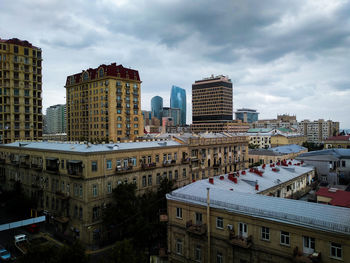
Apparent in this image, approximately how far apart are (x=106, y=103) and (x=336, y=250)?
86.2m

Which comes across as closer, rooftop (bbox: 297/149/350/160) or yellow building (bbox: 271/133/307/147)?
rooftop (bbox: 297/149/350/160)

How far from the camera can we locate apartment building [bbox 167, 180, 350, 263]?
69.7 feet

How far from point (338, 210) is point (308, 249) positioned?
4805mm

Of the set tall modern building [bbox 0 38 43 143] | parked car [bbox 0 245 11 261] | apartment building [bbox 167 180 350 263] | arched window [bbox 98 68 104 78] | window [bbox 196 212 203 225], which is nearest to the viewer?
apartment building [bbox 167 180 350 263]

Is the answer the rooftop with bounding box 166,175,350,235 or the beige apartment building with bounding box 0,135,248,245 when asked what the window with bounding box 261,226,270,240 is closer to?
the rooftop with bounding box 166,175,350,235

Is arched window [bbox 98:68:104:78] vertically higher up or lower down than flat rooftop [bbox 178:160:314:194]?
higher up

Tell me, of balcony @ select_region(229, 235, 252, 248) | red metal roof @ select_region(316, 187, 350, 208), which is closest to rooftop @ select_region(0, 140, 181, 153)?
balcony @ select_region(229, 235, 252, 248)

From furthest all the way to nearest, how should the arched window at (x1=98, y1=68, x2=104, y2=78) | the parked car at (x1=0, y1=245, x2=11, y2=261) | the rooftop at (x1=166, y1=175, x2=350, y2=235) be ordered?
the arched window at (x1=98, y1=68, x2=104, y2=78) → the parked car at (x1=0, y1=245, x2=11, y2=261) → the rooftop at (x1=166, y1=175, x2=350, y2=235)

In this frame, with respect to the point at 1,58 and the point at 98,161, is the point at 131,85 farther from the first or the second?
the point at 98,161

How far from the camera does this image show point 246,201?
27234mm

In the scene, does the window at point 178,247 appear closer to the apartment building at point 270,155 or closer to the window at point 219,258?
the window at point 219,258

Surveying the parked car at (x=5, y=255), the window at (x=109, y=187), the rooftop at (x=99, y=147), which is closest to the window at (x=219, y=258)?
the window at (x=109, y=187)

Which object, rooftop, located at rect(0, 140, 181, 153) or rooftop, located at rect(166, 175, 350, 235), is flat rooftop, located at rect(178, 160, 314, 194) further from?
rooftop, located at rect(0, 140, 181, 153)

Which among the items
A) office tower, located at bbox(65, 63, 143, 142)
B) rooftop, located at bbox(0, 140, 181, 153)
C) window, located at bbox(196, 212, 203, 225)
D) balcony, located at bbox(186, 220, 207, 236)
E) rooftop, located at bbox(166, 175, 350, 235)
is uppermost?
office tower, located at bbox(65, 63, 143, 142)
